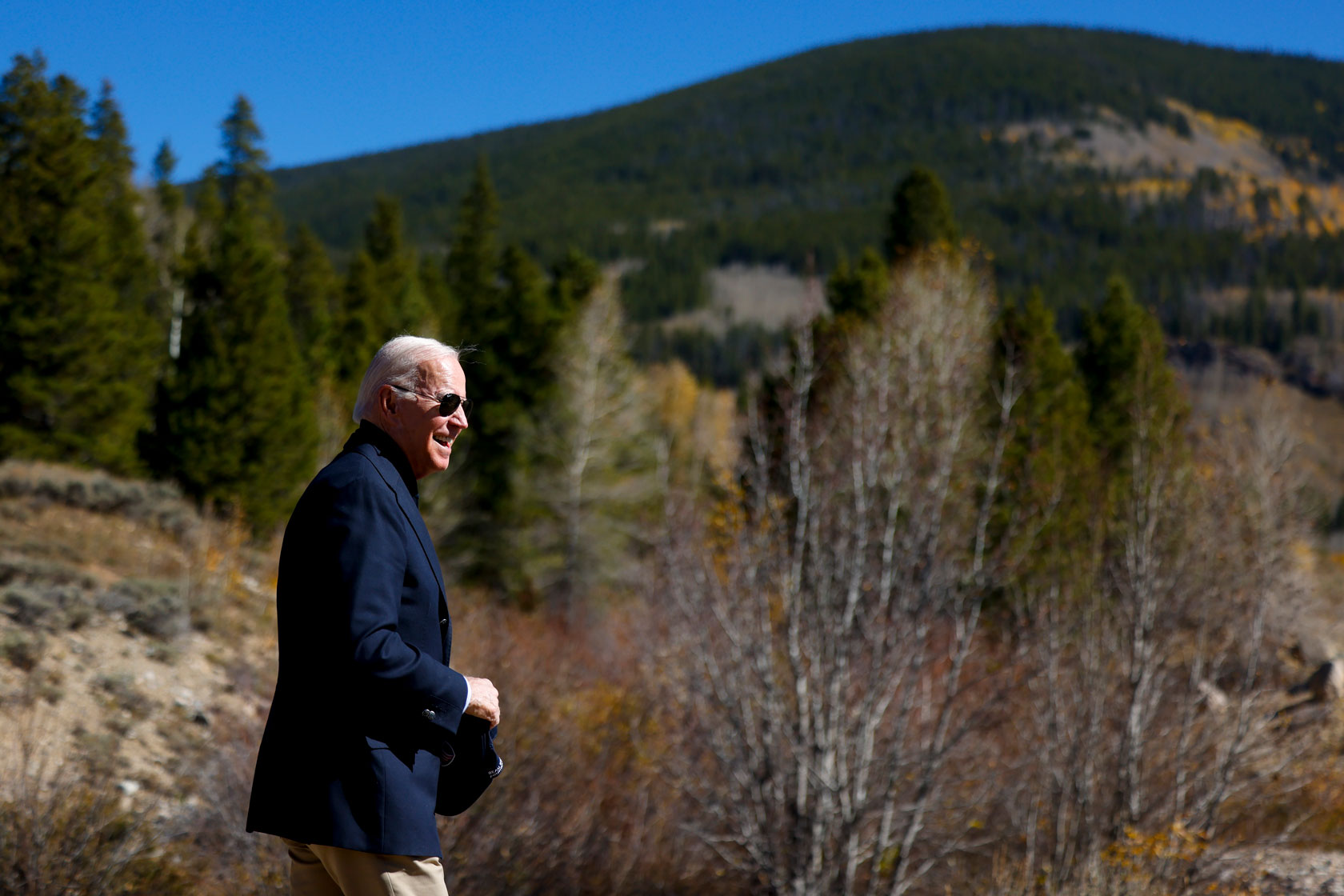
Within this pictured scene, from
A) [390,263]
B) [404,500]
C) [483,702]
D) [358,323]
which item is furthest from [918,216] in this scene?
[390,263]

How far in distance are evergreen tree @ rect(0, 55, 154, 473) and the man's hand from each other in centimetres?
2366

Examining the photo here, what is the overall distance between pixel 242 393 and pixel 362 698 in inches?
905

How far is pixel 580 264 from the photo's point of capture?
3484 centimetres

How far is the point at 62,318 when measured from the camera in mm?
24469

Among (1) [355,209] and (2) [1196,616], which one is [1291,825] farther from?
(1) [355,209]

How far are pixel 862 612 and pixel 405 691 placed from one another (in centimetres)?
750

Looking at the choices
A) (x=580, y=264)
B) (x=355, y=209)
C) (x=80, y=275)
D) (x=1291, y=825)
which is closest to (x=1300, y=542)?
(x=1291, y=825)

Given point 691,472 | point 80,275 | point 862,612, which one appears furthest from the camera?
point 691,472

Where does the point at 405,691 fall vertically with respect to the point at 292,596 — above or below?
below

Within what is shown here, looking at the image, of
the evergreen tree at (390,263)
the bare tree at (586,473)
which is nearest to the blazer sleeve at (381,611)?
the bare tree at (586,473)

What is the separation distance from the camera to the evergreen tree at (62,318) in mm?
23641

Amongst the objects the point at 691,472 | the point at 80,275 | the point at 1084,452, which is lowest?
the point at 691,472

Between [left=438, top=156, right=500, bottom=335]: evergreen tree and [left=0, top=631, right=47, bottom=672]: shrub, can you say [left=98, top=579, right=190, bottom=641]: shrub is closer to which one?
[left=0, top=631, right=47, bottom=672]: shrub

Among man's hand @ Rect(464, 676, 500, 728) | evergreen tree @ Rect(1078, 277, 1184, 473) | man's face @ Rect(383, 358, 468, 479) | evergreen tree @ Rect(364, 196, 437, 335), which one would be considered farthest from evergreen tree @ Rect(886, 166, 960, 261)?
man's hand @ Rect(464, 676, 500, 728)
